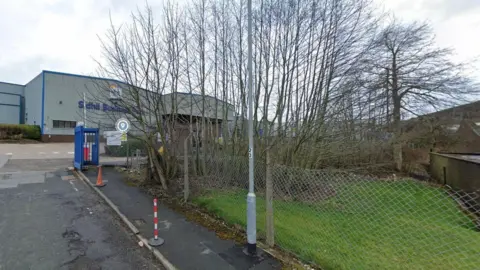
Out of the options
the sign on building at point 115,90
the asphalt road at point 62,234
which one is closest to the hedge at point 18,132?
the asphalt road at point 62,234

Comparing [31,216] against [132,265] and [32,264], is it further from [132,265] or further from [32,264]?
[132,265]

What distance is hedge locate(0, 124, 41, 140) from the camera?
94.8 feet

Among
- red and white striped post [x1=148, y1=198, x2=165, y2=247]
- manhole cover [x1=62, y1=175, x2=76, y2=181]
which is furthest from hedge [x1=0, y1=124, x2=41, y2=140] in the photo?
red and white striped post [x1=148, y1=198, x2=165, y2=247]

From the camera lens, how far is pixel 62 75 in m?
32.6

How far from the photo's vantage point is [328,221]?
5945 mm

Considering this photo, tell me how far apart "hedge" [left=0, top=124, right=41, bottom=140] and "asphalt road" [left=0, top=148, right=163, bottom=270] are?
28014mm

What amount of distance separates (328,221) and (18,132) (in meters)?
37.4

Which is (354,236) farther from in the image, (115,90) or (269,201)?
(115,90)

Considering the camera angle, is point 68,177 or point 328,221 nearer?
point 328,221

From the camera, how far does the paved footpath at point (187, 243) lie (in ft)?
12.3

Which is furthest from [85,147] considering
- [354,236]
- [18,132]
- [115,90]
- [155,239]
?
[18,132]

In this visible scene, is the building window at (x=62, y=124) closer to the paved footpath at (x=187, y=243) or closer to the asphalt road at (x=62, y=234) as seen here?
the asphalt road at (x=62, y=234)

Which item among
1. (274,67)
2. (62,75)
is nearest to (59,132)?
(62,75)

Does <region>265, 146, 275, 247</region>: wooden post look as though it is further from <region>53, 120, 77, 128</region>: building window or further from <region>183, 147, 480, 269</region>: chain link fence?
<region>53, 120, 77, 128</region>: building window
